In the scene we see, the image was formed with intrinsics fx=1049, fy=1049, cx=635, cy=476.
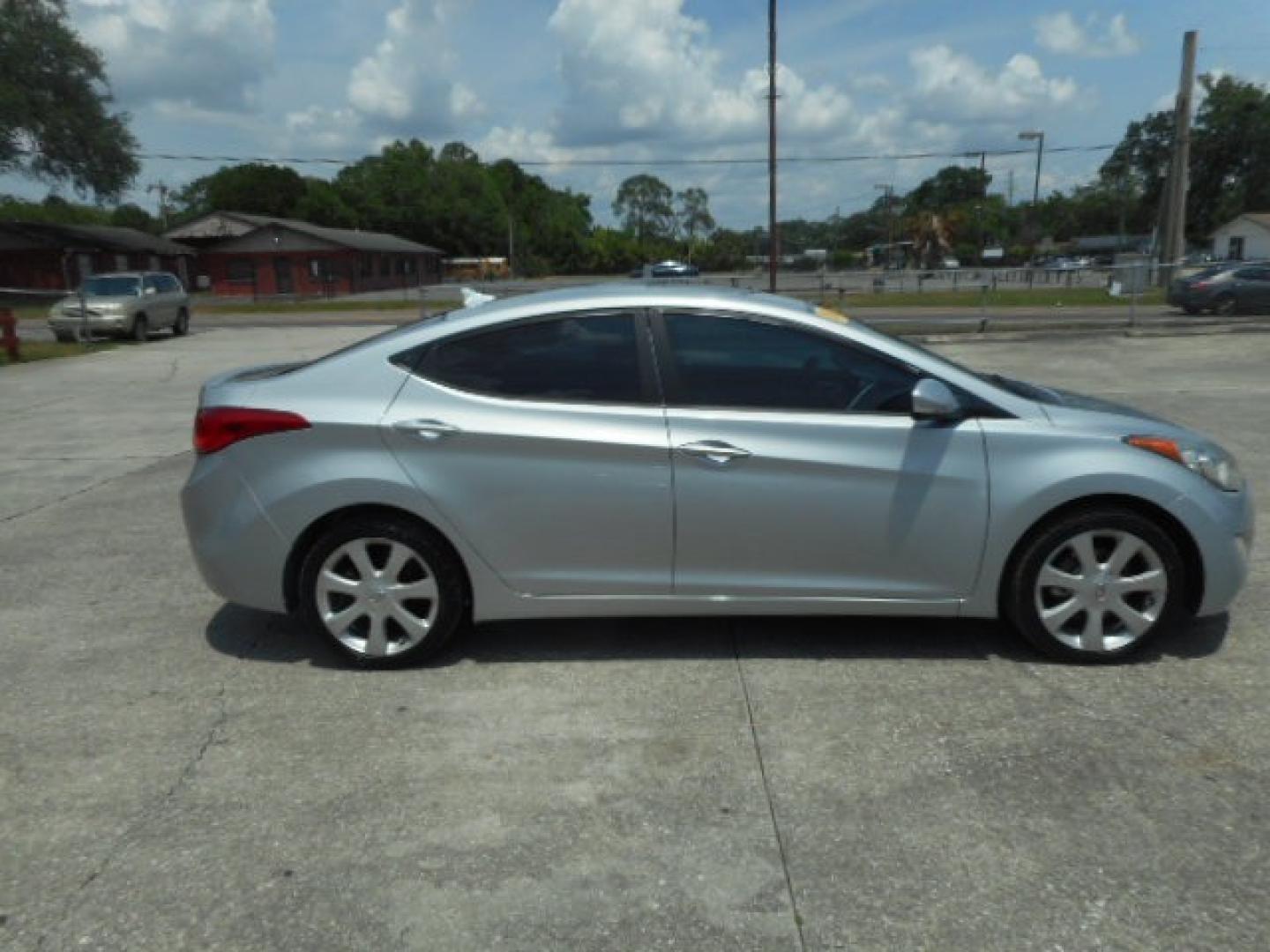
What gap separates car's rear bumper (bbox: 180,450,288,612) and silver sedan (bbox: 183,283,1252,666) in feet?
0.03

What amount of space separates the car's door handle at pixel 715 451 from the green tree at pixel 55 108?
2028 inches

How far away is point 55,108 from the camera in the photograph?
47625 millimetres

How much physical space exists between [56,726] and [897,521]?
3.23m

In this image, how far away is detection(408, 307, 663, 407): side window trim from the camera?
4156 millimetres

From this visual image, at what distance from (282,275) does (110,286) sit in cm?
4091

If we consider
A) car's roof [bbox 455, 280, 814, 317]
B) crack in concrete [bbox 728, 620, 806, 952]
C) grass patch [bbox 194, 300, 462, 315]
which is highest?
car's roof [bbox 455, 280, 814, 317]

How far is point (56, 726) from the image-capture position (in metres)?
3.84

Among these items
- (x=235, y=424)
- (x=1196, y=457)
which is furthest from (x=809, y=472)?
(x=235, y=424)

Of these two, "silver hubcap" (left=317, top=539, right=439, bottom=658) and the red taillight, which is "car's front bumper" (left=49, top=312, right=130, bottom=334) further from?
"silver hubcap" (left=317, top=539, right=439, bottom=658)

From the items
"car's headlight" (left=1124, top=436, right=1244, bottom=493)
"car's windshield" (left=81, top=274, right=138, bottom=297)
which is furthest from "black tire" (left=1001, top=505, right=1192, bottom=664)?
"car's windshield" (left=81, top=274, right=138, bottom=297)

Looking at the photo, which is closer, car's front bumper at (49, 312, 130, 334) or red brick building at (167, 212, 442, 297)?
car's front bumper at (49, 312, 130, 334)

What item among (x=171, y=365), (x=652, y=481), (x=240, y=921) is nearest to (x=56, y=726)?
(x=240, y=921)

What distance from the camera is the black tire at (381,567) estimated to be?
13.7ft

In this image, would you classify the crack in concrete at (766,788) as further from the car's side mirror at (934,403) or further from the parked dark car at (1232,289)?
the parked dark car at (1232,289)
